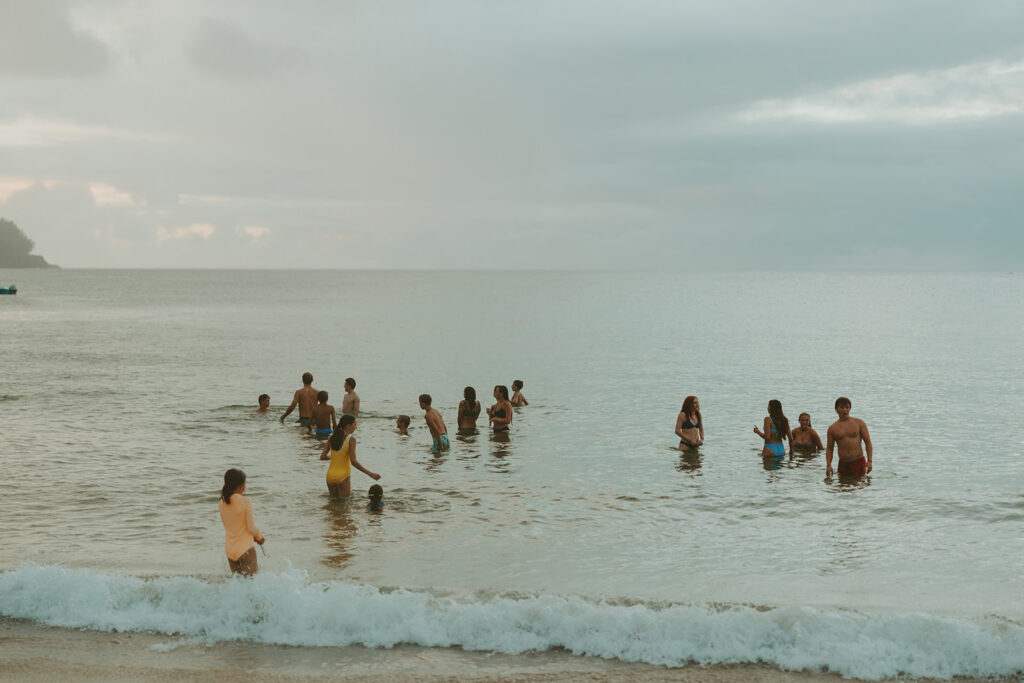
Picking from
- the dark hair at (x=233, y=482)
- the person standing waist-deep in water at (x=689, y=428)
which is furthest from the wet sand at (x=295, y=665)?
the person standing waist-deep in water at (x=689, y=428)

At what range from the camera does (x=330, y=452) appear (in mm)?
14828

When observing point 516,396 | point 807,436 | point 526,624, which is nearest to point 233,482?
point 526,624

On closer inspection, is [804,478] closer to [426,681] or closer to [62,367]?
[426,681]

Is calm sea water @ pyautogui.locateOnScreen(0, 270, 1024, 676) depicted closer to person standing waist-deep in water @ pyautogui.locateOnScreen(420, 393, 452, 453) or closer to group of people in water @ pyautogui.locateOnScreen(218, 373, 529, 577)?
group of people in water @ pyautogui.locateOnScreen(218, 373, 529, 577)

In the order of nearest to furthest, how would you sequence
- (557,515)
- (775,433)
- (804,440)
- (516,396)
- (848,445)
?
(557,515)
(848,445)
(775,433)
(804,440)
(516,396)

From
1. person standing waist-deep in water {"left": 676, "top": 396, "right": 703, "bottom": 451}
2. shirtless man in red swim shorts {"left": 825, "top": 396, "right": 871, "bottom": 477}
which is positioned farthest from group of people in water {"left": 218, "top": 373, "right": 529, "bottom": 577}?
shirtless man in red swim shorts {"left": 825, "top": 396, "right": 871, "bottom": 477}

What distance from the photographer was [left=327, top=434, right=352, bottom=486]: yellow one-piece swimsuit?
14.1 meters

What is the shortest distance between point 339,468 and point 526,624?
615cm

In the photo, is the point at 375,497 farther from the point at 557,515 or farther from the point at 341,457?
the point at 557,515

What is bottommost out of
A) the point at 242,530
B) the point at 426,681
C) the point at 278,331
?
the point at 426,681

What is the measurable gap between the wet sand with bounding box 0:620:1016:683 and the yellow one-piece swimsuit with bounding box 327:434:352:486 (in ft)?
17.8

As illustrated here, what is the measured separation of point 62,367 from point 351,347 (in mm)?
17272

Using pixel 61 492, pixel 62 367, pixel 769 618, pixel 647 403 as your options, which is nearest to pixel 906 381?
pixel 647 403

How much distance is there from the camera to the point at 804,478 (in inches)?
652
